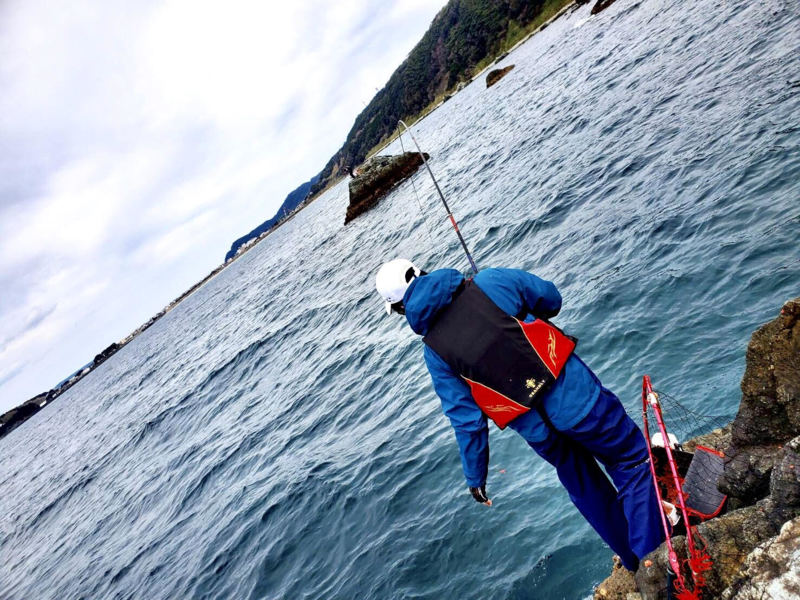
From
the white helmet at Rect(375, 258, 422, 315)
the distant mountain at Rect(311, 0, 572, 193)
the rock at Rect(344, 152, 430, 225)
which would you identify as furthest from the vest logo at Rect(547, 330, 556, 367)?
the distant mountain at Rect(311, 0, 572, 193)

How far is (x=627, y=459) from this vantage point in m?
3.81

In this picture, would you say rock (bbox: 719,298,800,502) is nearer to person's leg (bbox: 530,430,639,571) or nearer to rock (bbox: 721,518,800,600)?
person's leg (bbox: 530,430,639,571)

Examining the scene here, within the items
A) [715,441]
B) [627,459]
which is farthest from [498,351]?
[715,441]

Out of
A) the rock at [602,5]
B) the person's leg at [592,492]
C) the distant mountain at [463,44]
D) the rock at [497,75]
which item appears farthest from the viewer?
the distant mountain at [463,44]

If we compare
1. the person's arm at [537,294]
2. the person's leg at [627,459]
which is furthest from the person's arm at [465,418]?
the person's arm at [537,294]

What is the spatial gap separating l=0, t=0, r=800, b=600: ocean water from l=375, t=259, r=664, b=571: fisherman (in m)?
1.64

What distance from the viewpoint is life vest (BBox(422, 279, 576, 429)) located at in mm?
3541

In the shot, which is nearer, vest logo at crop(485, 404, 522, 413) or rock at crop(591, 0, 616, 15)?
vest logo at crop(485, 404, 522, 413)

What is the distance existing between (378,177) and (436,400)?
3440cm

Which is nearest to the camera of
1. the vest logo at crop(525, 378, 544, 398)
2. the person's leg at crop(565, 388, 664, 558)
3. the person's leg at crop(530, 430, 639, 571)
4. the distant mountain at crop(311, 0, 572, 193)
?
the vest logo at crop(525, 378, 544, 398)

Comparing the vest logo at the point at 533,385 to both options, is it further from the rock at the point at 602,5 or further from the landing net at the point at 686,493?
the rock at the point at 602,5

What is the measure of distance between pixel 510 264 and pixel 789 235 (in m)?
6.36

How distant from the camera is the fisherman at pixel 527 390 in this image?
11.7ft

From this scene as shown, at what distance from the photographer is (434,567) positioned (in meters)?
6.33
